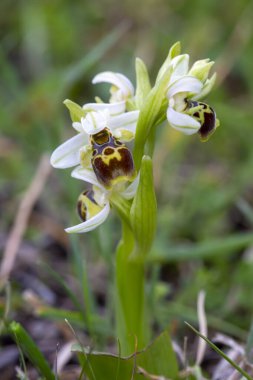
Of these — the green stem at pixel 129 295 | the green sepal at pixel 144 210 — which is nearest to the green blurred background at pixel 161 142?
the green stem at pixel 129 295

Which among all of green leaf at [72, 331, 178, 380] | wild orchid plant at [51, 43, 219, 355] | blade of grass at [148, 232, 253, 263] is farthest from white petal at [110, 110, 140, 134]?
blade of grass at [148, 232, 253, 263]

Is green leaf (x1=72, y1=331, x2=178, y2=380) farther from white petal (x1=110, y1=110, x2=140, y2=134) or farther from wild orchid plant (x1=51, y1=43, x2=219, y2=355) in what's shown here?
white petal (x1=110, y1=110, x2=140, y2=134)

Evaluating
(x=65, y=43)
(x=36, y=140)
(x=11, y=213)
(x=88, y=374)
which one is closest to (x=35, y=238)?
(x=11, y=213)

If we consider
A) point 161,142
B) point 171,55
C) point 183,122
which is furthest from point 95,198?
point 161,142

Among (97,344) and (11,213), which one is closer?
(97,344)

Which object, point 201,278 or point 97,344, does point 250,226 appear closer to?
point 201,278

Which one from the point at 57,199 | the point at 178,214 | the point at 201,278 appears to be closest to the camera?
the point at 201,278

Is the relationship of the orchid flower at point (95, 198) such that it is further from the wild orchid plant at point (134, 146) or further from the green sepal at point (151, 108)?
the green sepal at point (151, 108)

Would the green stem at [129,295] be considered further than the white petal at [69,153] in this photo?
Yes
